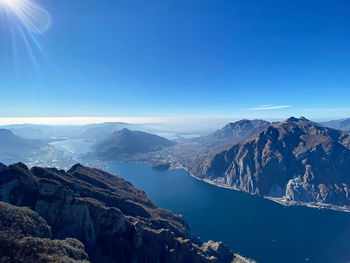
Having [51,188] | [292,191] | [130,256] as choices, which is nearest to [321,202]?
[292,191]

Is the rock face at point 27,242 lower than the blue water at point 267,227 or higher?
higher

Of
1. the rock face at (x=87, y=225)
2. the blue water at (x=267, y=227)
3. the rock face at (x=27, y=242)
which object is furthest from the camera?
the blue water at (x=267, y=227)

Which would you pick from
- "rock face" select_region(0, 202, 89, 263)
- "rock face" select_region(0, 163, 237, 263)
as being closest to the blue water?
"rock face" select_region(0, 163, 237, 263)

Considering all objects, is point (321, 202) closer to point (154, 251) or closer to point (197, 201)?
point (197, 201)

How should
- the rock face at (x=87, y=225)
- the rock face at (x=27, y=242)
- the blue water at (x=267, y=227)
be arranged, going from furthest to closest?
the blue water at (x=267, y=227)
the rock face at (x=87, y=225)
the rock face at (x=27, y=242)

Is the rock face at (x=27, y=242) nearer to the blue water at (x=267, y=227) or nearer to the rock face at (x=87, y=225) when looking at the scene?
the rock face at (x=87, y=225)

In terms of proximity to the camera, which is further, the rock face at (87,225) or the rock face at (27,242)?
the rock face at (87,225)

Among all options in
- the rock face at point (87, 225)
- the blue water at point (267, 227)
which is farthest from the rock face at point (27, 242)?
the blue water at point (267, 227)
